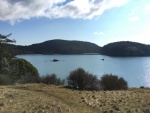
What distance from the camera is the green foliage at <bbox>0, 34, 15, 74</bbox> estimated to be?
149ft

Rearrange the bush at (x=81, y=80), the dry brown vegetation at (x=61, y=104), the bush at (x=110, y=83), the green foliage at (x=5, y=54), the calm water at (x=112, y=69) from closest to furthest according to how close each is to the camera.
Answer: the dry brown vegetation at (x=61, y=104), the bush at (x=81, y=80), the bush at (x=110, y=83), the green foliage at (x=5, y=54), the calm water at (x=112, y=69)

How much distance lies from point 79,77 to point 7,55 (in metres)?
26.6

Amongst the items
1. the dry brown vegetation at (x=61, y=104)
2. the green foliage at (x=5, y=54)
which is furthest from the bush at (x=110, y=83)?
the green foliage at (x=5, y=54)

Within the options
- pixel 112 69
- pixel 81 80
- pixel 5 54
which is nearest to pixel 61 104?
pixel 81 80

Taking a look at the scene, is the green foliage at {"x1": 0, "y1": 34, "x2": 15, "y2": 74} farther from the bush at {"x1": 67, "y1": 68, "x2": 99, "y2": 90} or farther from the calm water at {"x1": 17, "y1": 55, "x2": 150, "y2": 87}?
the bush at {"x1": 67, "y1": 68, "x2": 99, "y2": 90}

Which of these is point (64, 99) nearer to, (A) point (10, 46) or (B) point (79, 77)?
(B) point (79, 77)

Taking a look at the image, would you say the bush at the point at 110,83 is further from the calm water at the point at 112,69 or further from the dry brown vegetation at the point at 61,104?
the calm water at the point at 112,69

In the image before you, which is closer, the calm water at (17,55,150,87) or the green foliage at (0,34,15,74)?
the green foliage at (0,34,15,74)

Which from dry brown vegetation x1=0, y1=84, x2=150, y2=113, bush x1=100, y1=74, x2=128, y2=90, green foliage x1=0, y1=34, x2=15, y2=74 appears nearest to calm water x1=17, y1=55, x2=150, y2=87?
green foliage x1=0, y1=34, x2=15, y2=74

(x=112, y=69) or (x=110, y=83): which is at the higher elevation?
(x=110, y=83)

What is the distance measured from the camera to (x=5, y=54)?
155 feet

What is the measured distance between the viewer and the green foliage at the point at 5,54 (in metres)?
45.4

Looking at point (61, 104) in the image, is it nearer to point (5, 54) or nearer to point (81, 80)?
point (81, 80)

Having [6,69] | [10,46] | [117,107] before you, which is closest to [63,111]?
[117,107]
